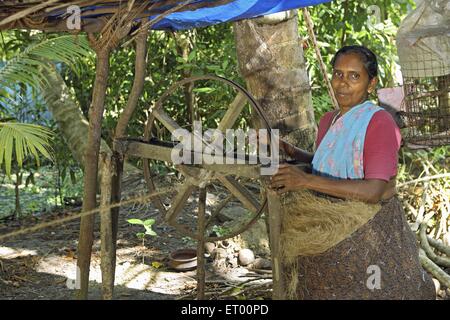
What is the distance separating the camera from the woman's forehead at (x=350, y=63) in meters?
3.14

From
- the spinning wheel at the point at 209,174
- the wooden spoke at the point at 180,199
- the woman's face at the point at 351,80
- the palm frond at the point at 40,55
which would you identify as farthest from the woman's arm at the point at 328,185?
the palm frond at the point at 40,55

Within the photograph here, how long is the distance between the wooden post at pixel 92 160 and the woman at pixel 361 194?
1.00 metres

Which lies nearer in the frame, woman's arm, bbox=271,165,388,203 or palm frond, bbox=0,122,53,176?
woman's arm, bbox=271,165,388,203

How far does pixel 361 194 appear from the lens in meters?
2.92

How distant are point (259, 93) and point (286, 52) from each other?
0.30m

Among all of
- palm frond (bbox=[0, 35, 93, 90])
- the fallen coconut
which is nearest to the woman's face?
palm frond (bbox=[0, 35, 93, 90])

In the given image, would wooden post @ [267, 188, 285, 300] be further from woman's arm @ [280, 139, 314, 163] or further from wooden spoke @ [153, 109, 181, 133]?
wooden spoke @ [153, 109, 181, 133]

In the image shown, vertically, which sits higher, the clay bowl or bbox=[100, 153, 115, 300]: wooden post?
bbox=[100, 153, 115, 300]: wooden post

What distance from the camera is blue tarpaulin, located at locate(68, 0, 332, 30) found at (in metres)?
3.52

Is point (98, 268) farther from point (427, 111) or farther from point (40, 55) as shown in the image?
point (427, 111)

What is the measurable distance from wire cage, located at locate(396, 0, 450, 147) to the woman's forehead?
1200 mm

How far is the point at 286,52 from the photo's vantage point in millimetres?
4152

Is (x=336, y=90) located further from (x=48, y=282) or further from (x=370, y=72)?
(x=48, y=282)
